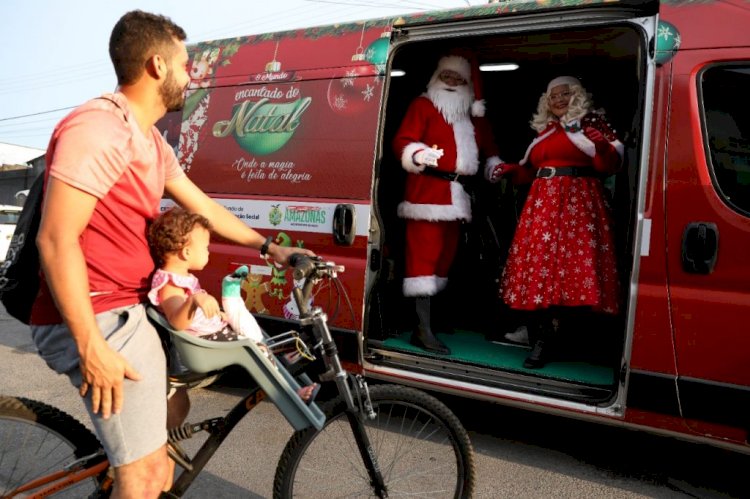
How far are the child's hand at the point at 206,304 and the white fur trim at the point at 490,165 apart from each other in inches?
113

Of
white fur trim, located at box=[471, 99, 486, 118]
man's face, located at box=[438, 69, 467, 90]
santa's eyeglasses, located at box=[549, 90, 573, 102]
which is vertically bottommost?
white fur trim, located at box=[471, 99, 486, 118]

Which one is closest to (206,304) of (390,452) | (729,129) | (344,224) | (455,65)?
(390,452)

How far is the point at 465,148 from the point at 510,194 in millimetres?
838

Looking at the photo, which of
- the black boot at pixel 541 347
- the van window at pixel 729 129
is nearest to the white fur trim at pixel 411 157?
the black boot at pixel 541 347

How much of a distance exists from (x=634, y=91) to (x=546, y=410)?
249 centimetres

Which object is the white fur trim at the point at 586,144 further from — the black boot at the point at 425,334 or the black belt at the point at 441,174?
the black boot at the point at 425,334

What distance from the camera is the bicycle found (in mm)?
1906

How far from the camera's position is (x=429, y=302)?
4051mm

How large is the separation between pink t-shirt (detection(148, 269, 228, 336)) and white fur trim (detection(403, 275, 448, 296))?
7.34 ft

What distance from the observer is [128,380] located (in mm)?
1692

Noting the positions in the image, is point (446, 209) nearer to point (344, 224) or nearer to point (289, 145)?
point (344, 224)

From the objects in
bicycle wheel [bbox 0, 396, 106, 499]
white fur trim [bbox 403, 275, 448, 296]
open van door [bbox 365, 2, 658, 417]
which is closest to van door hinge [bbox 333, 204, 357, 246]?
open van door [bbox 365, 2, 658, 417]

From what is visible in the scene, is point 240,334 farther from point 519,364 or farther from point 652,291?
point 519,364

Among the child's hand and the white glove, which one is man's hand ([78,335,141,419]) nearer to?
the child's hand
